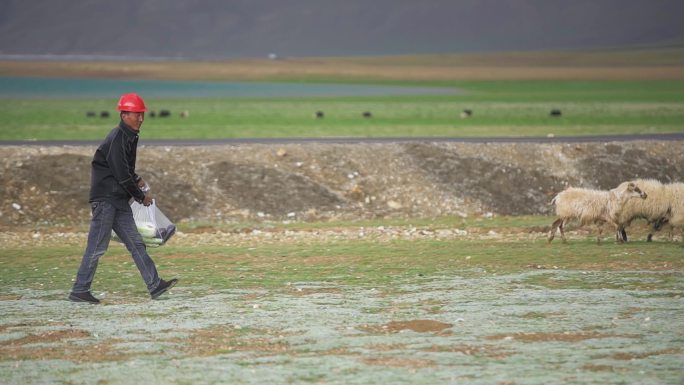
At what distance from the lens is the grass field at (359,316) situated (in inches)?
388

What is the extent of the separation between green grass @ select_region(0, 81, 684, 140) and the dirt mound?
13222 millimetres

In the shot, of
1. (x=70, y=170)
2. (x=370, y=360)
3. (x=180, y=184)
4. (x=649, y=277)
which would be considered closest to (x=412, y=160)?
(x=180, y=184)

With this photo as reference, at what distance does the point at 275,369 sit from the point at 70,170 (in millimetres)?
17773

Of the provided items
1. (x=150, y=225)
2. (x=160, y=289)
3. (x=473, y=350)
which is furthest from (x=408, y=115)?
(x=473, y=350)

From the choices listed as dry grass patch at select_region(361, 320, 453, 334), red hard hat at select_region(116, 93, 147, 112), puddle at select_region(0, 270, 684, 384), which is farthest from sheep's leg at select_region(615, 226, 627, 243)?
red hard hat at select_region(116, 93, 147, 112)

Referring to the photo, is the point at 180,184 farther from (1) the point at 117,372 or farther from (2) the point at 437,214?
(1) the point at 117,372

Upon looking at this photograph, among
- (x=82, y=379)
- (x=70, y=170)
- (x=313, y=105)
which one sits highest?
(x=313, y=105)

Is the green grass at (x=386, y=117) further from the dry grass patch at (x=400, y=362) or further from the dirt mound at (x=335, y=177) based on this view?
the dry grass patch at (x=400, y=362)

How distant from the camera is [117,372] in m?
9.83

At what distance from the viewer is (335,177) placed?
2788 cm

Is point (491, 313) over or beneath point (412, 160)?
beneath

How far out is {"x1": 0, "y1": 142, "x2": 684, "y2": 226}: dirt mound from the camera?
25.4 metres

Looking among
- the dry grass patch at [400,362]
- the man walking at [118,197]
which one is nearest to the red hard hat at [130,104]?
the man walking at [118,197]

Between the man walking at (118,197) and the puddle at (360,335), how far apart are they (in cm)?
32
